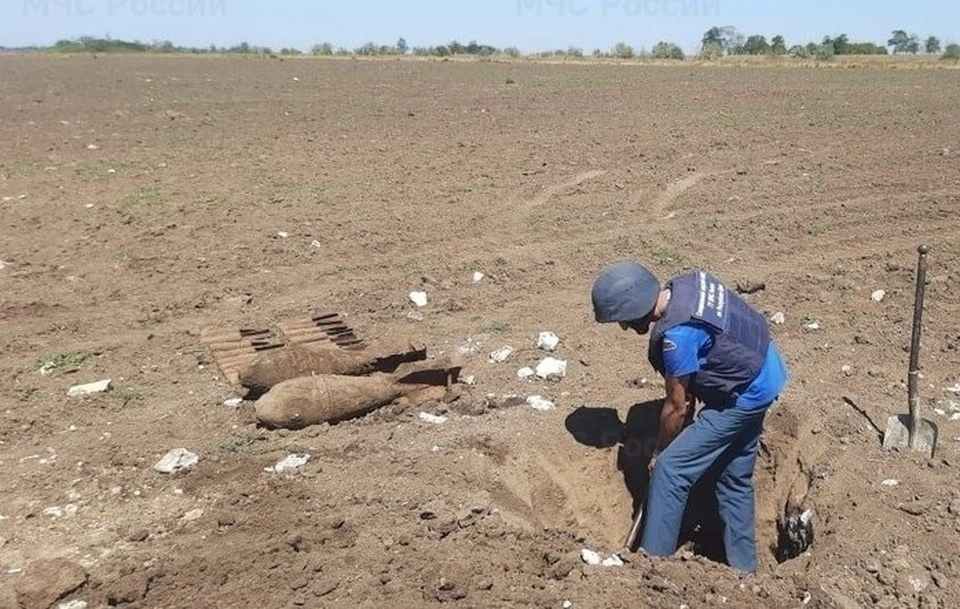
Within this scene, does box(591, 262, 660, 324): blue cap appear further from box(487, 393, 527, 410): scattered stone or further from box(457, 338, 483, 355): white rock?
box(457, 338, 483, 355): white rock

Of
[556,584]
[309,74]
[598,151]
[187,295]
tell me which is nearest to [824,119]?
[598,151]

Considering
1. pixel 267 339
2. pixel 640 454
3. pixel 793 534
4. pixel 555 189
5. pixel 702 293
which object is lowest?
pixel 793 534

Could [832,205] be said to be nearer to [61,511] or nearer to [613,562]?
[613,562]

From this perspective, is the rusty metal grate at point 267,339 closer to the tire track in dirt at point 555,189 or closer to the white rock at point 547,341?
the white rock at point 547,341

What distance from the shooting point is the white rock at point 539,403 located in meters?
5.18

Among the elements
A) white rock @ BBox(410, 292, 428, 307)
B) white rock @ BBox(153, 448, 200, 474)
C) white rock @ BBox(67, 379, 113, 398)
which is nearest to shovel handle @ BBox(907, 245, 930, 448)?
white rock @ BBox(410, 292, 428, 307)

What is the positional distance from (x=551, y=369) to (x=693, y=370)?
6.17ft

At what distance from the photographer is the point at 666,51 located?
1997 inches

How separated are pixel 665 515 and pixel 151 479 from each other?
2613mm

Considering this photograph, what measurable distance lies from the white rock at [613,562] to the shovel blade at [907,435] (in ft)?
6.15

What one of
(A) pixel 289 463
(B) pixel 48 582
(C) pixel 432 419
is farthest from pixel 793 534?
(B) pixel 48 582

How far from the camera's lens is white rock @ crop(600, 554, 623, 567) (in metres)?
3.65

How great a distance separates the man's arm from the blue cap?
0.36m

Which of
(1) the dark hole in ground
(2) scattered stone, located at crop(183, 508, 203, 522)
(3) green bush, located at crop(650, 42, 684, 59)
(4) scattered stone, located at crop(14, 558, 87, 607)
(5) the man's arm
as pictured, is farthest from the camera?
(3) green bush, located at crop(650, 42, 684, 59)
